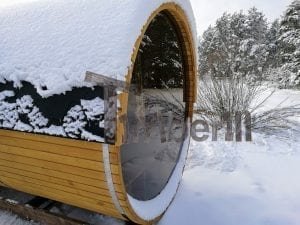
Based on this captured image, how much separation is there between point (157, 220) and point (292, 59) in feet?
53.5

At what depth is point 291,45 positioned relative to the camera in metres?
16.6

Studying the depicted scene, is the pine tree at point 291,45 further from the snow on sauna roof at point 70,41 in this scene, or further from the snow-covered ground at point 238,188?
the snow on sauna roof at point 70,41

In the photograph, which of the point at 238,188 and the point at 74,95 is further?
the point at 238,188

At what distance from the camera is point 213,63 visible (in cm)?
740

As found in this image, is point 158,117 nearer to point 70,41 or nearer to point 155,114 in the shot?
point 155,114

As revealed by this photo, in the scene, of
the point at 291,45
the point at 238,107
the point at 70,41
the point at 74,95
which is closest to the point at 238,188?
the point at 74,95

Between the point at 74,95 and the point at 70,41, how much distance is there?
1.42 ft

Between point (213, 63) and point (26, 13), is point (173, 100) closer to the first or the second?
point (26, 13)

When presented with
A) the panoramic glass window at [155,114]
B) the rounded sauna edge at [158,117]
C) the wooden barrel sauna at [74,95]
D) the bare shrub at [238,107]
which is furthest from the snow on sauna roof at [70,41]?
the bare shrub at [238,107]

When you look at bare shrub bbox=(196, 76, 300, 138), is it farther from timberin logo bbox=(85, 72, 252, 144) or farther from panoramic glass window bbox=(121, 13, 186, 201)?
panoramic glass window bbox=(121, 13, 186, 201)

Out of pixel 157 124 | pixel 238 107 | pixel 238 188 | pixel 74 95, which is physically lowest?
pixel 238 188

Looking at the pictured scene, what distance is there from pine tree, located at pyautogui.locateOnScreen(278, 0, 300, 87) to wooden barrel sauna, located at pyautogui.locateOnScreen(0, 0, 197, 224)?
15.0 metres

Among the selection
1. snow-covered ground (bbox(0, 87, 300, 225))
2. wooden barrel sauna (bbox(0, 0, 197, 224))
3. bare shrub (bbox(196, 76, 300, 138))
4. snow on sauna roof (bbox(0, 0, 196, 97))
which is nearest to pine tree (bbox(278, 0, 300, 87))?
bare shrub (bbox(196, 76, 300, 138))

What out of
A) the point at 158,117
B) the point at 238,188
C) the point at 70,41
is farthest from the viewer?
the point at 158,117
